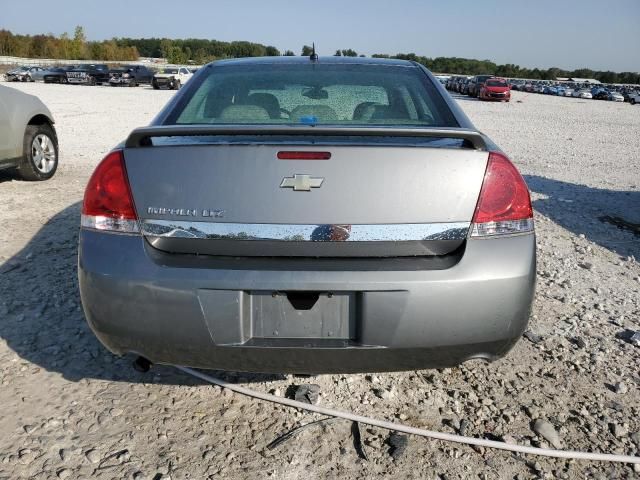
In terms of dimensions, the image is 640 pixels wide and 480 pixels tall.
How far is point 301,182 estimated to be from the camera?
1872mm

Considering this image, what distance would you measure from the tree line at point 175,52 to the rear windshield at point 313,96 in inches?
3465

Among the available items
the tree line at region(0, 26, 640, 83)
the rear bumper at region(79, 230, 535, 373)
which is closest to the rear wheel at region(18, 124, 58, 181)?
the rear bumper at region(79, 230, 535, 373)

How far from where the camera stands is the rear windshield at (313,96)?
2541 mm

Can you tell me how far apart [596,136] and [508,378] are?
50.8 feet

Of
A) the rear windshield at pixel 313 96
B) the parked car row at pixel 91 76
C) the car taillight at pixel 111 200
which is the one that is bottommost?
the car taillight at pixel 111 200

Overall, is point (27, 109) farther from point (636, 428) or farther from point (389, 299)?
point (636, 428)

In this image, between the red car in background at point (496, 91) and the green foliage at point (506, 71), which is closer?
the red car in background at point (496, 91)

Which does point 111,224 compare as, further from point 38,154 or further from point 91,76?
point 91,76

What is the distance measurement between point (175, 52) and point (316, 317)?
114035 mm

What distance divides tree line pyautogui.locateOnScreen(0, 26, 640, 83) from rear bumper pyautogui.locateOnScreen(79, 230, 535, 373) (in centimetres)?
8922

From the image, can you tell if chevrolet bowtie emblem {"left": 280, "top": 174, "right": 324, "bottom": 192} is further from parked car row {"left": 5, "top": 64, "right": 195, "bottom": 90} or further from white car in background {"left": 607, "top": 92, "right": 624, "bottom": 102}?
white car in background {"left": 607, "top": 92, "right": 624, "bottom": 102}

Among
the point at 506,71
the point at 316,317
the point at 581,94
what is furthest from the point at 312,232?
the point at 506,71

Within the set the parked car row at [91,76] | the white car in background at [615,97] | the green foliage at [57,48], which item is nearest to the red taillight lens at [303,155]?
the parked car row at [91,76]

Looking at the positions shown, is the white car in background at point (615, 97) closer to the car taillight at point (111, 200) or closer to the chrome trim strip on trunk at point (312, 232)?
the chrome trim strip on trunk at point (312, 232)
